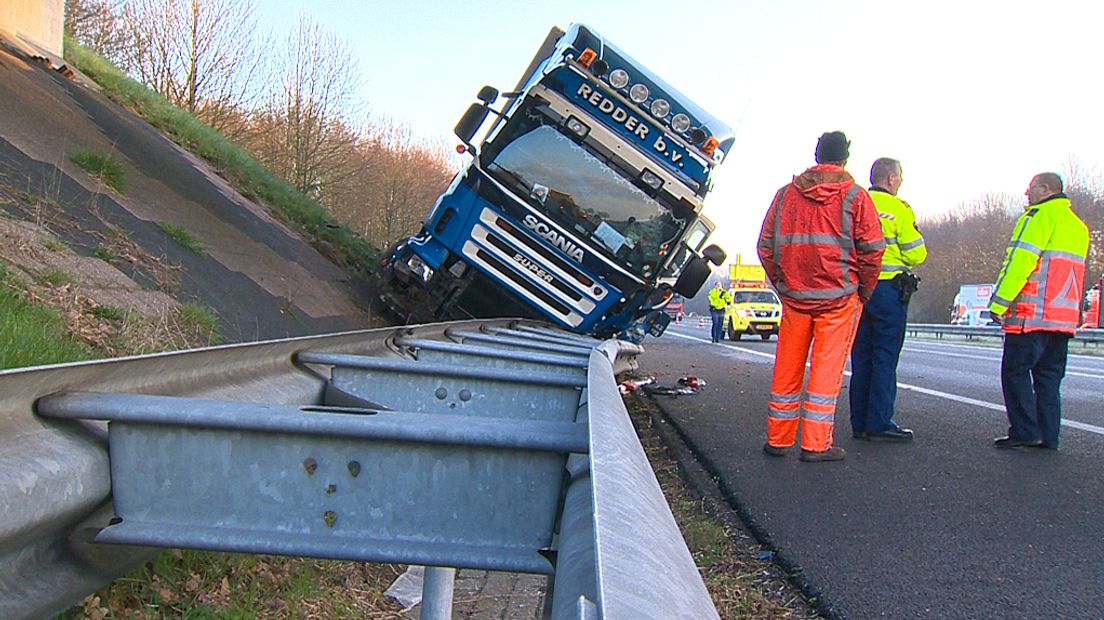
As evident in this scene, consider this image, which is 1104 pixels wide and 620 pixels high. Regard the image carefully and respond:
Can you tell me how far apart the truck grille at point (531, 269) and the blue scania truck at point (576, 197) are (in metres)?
0.01

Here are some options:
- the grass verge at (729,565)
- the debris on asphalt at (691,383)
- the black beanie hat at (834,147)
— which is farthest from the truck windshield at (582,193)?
the grass verge at (729,565)

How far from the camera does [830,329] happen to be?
5531 millimetres

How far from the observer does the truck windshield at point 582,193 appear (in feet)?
31.8

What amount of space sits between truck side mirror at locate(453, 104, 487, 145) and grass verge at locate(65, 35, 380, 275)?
20.7 ft

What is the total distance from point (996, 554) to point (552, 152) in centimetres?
695

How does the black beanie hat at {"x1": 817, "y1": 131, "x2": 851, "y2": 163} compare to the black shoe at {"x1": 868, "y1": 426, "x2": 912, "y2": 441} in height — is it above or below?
above

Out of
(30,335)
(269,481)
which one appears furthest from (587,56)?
(269,481)

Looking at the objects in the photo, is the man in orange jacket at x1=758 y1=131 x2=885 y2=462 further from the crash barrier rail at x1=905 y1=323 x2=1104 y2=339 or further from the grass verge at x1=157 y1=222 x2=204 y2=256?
the crash barrier rail at x1=905 y1=323 x2=1104 y2=339

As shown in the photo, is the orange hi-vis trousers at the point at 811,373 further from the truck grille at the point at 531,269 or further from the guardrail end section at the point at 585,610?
the guardrail end section at the point at 585,610

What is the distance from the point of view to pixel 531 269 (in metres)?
10.0

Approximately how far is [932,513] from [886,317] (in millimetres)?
2382

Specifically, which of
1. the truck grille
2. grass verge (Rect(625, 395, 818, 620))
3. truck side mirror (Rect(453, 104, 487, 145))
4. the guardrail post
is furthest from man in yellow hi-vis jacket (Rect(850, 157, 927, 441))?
the guardrail post

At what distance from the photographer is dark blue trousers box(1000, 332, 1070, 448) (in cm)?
593

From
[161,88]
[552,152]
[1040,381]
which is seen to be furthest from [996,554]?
[161,88]
